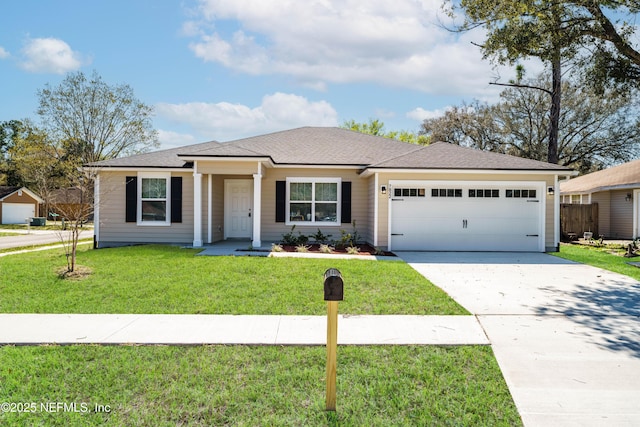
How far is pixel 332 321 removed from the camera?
3367mm

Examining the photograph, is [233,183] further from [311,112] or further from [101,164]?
[311,112]

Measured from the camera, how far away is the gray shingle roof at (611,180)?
739 inches

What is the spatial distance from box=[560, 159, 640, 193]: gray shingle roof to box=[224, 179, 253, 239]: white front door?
16372 mm

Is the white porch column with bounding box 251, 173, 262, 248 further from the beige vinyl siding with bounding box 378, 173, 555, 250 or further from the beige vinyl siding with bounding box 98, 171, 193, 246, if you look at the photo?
the beige vinyl siding with bounding box 378, 173, 555, 250

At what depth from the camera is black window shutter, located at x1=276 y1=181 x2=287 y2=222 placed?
1496 cm

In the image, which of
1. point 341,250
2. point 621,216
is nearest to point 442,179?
point 341,250

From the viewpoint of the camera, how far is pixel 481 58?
480 inches

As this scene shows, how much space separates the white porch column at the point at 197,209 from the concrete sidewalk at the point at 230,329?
7.98 metres

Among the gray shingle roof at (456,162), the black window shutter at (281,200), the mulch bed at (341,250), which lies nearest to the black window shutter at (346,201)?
the mulch bed at (341,250)

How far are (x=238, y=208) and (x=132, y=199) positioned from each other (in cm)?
376

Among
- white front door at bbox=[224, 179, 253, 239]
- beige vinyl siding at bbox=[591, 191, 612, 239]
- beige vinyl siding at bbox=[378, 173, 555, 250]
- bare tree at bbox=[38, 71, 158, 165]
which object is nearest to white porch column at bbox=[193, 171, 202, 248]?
white front door at bbox=[224, 179, 253, 239]

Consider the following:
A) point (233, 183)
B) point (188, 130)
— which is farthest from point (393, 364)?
point (188, 130)

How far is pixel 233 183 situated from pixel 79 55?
76.3 ft

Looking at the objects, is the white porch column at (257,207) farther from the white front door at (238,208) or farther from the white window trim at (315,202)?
the white front door at (238,208)
